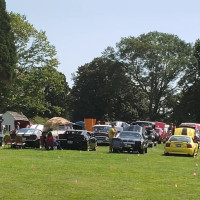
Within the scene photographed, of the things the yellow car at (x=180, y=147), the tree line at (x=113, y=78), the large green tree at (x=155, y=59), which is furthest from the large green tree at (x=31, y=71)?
the yellow car at (x=180, y=147)

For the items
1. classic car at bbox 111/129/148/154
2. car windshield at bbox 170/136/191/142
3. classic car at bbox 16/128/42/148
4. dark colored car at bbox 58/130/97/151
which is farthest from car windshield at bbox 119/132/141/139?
classic car at bbox 16/128/42/148

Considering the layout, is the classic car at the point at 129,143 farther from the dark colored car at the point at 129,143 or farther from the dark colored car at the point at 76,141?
the dark colored car at the point at 76,141

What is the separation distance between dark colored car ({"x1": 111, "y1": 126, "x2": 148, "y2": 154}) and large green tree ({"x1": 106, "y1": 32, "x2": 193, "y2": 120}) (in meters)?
49.0

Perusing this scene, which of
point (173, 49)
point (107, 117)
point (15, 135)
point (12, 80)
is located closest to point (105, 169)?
point (15, 135)

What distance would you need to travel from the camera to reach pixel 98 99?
9012 centimetres

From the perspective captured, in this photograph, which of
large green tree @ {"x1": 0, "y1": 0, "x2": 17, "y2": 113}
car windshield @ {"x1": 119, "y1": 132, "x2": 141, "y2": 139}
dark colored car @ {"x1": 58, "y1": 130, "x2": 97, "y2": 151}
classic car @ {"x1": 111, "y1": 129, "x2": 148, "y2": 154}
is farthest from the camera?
large green tree @ {"x1": 0, "y1": 0, "x2": 17, "y2": 113}

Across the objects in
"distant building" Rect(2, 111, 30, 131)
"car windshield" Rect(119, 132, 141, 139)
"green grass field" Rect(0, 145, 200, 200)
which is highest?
"distant building" Rect(2, 111, 30, 131)

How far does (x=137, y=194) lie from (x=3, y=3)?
4799 cm

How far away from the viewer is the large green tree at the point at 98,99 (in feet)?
294

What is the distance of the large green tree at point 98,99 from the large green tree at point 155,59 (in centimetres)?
487

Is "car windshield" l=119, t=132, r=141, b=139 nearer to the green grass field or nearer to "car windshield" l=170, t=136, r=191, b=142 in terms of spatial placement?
"car windshield" l=170, t=136, r=191, b=142

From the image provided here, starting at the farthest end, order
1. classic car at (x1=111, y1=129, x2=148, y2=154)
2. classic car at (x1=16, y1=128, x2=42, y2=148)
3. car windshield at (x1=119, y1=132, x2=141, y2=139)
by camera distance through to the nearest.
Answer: classic car at (x1=16, y1=128, x2=42, y2=148) < car windshield at (x1=119, y1=132, x2=141, y2=139) < classic car at (x1=111, y1=129, x2=148, y2=154)

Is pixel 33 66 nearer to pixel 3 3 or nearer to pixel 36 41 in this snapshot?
pixel 36 41

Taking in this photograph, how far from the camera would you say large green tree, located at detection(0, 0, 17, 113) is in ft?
178
